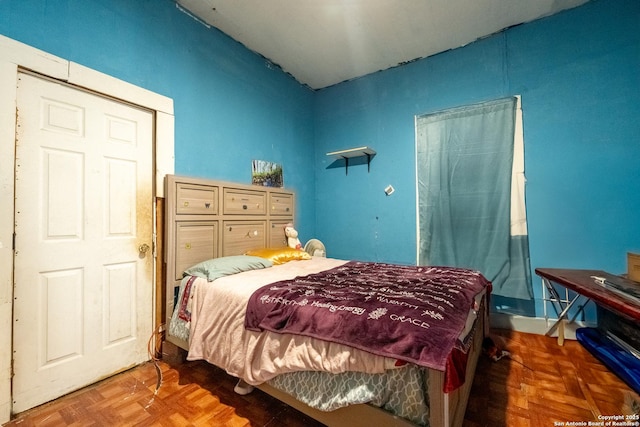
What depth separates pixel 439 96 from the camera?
3.19m

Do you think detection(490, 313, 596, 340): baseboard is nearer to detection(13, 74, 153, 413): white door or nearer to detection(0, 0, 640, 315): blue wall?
detection(0, 0, 640, 315): blue wall

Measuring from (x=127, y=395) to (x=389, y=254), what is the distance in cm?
295

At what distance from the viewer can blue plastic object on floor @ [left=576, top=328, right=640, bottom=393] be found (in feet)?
5.65

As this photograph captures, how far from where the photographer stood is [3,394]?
148 cm

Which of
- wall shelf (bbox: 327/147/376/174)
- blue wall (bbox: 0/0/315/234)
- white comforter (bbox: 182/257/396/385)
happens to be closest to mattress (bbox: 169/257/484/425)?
white comforter (bbox: 182/257/396/385)

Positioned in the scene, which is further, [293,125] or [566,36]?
[293,125]

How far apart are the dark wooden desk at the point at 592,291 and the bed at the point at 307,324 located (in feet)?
2.12

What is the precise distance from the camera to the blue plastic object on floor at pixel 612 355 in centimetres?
172

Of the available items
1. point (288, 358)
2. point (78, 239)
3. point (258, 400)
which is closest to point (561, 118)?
point (288, 358)

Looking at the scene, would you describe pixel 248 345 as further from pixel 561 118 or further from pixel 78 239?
pixel 561 118

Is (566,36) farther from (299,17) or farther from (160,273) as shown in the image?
(160,273)

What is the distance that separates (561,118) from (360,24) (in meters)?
2.26

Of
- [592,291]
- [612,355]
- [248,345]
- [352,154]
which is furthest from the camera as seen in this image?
[352,154]

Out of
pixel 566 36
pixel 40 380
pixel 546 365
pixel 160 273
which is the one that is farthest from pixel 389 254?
pixel 40 380
